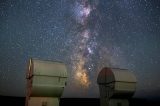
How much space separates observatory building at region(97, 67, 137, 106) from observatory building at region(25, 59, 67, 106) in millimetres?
2515

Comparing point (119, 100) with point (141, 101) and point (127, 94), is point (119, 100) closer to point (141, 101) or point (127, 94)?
point (127, 94)

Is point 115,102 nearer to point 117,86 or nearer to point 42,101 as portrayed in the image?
point 117,86

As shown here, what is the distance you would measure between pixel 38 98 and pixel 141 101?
8215mm

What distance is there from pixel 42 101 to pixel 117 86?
3.60 m

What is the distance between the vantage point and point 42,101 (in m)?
10.0

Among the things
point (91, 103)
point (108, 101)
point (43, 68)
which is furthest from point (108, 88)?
point (43, 68)

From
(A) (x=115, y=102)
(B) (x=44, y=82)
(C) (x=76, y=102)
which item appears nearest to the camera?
(B) (x=44, y=82)

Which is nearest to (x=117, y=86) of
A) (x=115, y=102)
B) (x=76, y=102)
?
(x=115, y=102)

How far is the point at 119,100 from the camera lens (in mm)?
11875

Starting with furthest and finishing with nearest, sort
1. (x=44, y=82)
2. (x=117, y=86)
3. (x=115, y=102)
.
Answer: (x=115, y=102)
(x=117, y=86)
(x=44, y=82)

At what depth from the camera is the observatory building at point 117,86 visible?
37.7 feet

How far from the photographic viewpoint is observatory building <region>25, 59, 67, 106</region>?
9758 mm

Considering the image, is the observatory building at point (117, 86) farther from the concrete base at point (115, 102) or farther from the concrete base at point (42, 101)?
the concrete base at point (42, 101)

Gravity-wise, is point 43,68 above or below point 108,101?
above
